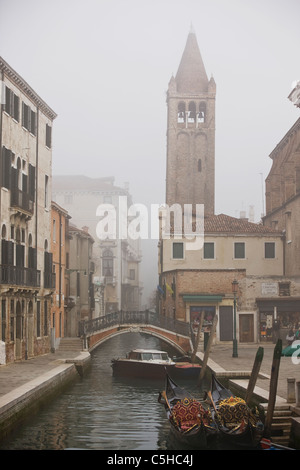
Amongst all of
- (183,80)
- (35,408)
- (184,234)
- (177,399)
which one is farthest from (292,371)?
(183,80)

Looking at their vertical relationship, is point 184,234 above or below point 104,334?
above

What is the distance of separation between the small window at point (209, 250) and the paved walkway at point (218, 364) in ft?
23.8

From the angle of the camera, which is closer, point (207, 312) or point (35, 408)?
point (35, 408)

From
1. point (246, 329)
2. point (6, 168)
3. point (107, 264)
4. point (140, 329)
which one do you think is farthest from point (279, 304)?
point (107, 264)

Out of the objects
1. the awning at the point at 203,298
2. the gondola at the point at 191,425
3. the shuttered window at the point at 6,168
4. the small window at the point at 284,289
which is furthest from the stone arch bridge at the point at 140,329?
the gondola at the point at 191,425

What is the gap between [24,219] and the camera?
27750 mm

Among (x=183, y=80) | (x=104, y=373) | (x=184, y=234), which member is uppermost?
(x=183, y=80)

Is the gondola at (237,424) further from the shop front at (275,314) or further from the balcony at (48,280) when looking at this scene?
the shop front at (275,314)

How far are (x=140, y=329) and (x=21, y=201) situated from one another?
12570 millimetres

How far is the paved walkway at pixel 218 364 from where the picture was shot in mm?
20141
